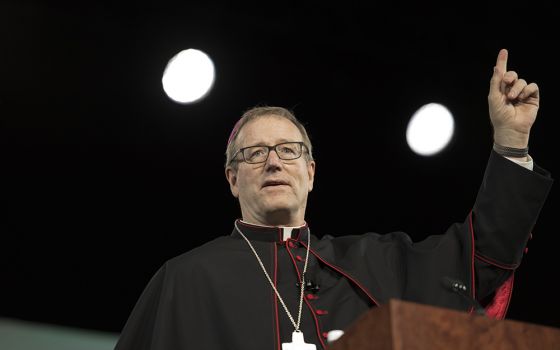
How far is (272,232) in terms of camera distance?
3.40m

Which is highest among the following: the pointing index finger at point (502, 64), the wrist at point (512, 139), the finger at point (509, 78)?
the pointing index finger at point (502, 64)

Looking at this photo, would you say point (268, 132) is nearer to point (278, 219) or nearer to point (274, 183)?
point (274, 183)

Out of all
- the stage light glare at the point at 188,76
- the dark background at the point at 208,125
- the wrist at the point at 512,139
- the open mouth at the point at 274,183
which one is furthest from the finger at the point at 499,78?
the stage light glare at the point at 188,76

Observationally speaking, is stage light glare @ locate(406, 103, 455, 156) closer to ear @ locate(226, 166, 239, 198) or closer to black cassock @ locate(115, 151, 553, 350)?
ear @ locate(226, 166, 239, 198)

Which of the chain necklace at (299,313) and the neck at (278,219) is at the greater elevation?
the neck at (278,219)

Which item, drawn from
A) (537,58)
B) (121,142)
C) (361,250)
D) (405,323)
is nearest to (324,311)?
(361,250)

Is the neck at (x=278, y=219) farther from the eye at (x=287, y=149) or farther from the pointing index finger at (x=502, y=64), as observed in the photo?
the pointing index finger at (x=502, y=64)

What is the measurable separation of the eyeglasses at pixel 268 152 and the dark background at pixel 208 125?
1.41 meters

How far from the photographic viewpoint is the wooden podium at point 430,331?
165 centimetres

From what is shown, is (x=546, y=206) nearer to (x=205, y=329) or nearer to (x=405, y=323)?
(x=205, y=329)

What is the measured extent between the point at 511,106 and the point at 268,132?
1.10 m

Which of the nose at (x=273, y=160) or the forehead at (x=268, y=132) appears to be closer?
the nose at (x=273, y=160)

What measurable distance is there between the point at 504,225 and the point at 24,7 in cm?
283

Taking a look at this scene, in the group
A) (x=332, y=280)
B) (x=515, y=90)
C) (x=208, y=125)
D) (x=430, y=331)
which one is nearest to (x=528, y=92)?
(x=515, y=90)
